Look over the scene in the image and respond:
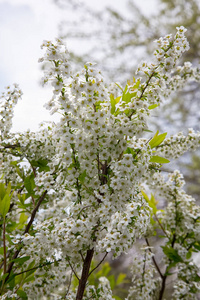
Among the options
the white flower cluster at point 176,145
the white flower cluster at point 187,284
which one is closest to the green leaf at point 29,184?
the white flower cluster at point 176,145

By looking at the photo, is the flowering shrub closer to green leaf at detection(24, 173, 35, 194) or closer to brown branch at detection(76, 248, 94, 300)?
brown branch at detection(76, 248, 94, 300)

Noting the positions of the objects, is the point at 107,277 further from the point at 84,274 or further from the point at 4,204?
the point at 4,204

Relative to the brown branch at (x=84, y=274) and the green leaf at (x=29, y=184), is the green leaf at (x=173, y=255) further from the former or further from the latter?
the green leaf at (x=29, y=184)

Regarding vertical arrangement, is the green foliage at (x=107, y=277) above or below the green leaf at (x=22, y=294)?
above

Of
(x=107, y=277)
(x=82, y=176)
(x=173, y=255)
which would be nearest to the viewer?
(x=82, y=176)

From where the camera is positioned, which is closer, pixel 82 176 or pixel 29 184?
pixel 82 176

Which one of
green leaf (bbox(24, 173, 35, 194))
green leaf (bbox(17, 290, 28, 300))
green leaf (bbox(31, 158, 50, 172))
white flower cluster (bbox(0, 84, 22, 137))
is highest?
white flower cluster (bbox(0, 84, 22, 137))

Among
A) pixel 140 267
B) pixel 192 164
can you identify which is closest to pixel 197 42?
pixel 192 164

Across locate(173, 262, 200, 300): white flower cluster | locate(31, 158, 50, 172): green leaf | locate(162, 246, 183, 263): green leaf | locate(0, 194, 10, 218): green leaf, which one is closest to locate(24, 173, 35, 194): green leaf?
locate(31, 158, 50, 172): green leaf

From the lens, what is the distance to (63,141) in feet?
4.33

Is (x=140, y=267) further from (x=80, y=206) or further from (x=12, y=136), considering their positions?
(x=12, y=136)

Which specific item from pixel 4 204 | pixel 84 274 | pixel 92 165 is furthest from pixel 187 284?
pixel 4 204

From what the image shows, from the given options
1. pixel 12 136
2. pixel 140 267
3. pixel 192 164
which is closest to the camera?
pixel 12 136

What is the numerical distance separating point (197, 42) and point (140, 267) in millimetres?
5080
